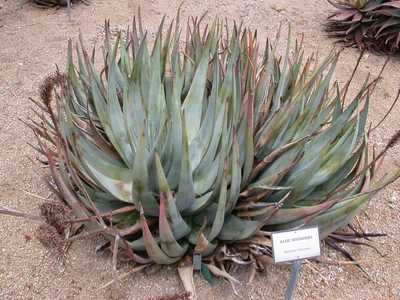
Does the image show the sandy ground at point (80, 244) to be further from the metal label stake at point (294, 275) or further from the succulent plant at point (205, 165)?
the metal label stake at point (294, 275)

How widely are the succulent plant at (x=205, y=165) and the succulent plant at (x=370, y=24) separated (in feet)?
7.92

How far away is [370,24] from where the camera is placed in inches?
182

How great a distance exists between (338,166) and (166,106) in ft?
2.64

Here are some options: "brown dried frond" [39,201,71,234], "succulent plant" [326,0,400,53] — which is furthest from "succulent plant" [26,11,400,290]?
"succulent plant" [326,0,400,53]

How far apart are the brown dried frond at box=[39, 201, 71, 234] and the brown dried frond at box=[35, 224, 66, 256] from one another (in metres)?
0.09

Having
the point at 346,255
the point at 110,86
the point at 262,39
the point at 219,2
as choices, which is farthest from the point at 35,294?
the point at 219,2

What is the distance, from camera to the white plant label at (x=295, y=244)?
1.66 metres

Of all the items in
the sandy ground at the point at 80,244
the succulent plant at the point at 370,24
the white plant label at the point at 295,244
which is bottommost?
the sandy ground at the point at 80,244

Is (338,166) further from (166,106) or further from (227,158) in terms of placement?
(166,106)

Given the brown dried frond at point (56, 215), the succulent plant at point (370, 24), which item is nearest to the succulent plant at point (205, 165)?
the brown dried frond at point (56, 215)

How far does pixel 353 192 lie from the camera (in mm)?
2117

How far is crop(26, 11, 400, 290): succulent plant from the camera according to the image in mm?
1887

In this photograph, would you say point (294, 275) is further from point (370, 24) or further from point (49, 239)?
point (370, 24)

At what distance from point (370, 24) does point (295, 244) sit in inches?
140
